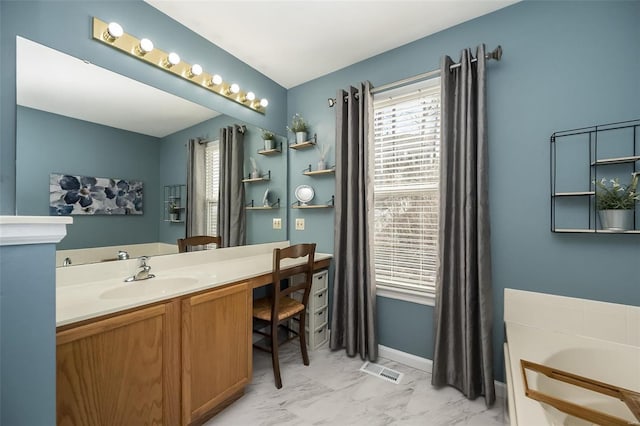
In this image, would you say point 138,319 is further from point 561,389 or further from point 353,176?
point 561,389

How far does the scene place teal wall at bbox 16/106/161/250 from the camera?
1262 mm

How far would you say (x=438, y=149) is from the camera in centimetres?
194

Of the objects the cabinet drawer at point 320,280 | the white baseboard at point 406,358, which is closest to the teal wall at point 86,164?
the cabinet drawer at point 320,280

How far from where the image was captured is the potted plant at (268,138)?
2549mm

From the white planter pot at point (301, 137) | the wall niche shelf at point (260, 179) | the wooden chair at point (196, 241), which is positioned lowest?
the wooden chair at point (196, 241)

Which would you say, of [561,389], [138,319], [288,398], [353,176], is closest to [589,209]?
[561,389]

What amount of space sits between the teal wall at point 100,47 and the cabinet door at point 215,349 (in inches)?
38.8

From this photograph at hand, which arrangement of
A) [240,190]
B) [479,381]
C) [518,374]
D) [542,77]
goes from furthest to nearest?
[240,190], [479,381], [542,77], [518,374]

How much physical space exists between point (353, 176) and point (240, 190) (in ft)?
3.42

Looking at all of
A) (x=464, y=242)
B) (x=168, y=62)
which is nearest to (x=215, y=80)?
(x=168, y=62)

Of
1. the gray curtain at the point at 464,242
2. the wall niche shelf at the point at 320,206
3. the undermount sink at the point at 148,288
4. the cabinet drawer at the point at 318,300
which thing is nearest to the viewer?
the undermount sink at the point at 148,288

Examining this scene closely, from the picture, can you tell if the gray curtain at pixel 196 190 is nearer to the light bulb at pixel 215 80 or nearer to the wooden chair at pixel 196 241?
the wooden chair at pixel 196 241

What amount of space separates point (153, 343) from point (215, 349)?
357 mm

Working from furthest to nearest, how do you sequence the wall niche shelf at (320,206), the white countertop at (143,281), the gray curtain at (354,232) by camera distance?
the wall niche shelf at (320,206) → the gray curtain at (354,232) → the white countertop at (143,281)
